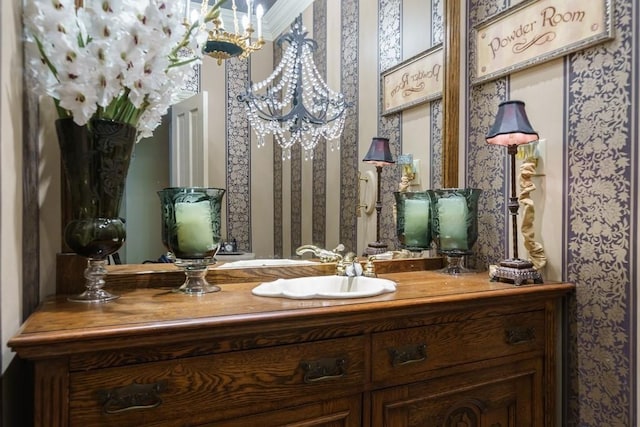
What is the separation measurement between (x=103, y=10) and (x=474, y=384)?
51.2 inches

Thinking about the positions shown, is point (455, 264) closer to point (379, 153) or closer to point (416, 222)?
point (416, 222)

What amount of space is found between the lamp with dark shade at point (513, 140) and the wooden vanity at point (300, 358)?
49mm

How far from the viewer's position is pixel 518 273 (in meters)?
1.35

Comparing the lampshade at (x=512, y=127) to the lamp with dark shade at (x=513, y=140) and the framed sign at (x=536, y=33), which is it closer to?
the lamp with dark shade at (x=513, y=140)

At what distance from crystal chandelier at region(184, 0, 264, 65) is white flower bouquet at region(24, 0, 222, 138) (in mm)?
392

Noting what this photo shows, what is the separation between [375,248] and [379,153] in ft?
1.23

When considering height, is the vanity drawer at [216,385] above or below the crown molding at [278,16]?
below

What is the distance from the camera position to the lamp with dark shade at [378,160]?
171 centimetres

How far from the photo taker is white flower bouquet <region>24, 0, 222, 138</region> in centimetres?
90

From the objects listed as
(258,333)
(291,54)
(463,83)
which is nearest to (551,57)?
(463,83)

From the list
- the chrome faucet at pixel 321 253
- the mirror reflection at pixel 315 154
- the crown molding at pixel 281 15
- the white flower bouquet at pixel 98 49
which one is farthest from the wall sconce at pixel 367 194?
the white flower bouquet at pixel 98 49

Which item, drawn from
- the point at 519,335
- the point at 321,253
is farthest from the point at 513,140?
the point at 321,253

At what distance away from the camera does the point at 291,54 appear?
1.56m

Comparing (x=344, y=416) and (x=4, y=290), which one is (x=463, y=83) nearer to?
(x=344, y=416)
